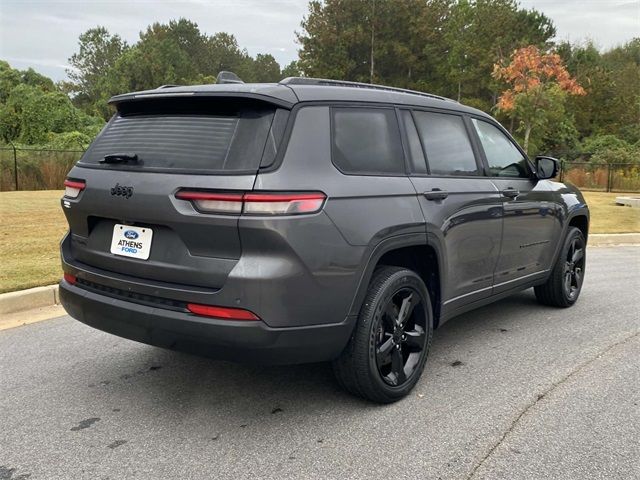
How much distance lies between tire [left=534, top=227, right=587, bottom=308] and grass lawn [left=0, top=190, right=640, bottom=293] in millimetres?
5041

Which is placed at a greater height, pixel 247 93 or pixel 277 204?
pixel 247 93

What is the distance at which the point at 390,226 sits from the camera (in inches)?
133

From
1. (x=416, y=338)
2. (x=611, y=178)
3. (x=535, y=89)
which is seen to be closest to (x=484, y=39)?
(x=535, y=89)

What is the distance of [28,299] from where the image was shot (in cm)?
545

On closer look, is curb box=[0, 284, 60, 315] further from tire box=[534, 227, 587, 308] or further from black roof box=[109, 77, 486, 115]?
tire box=[534, 227, 587, 308]

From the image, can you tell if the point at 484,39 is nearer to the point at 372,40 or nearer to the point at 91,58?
the point at 372,40

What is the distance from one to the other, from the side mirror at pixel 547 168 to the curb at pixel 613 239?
6.53 meters

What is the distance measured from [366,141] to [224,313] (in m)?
1.36

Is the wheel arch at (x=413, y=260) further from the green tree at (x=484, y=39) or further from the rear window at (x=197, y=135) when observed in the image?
the green tree at (x=484, y=39)

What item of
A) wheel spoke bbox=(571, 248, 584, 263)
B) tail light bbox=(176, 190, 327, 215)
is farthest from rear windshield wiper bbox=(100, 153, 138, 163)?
wheel spoke bbox=(571, 248, 584, 263)

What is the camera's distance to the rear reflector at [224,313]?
2873mm

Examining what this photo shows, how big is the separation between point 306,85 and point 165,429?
2.10 meters

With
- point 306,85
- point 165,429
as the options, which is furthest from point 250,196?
point 165,429

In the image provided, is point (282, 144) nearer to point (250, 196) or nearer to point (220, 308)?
point (250, 196)
